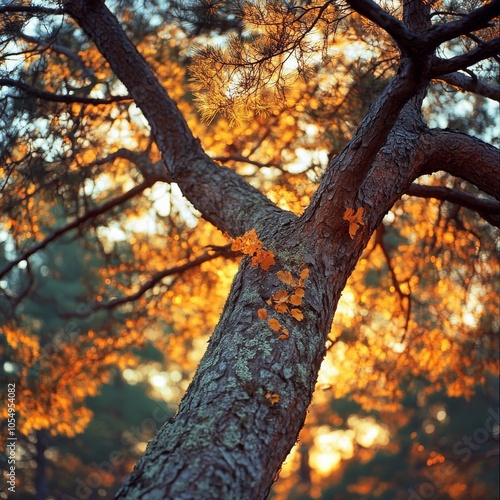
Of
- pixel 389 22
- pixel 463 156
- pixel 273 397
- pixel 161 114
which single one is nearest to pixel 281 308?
pixel 273 397

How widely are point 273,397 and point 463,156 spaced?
1.68 m

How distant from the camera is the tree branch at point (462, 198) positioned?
3.32 meters

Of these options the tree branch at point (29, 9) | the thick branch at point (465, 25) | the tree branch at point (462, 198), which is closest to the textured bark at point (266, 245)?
the thick branch at point (465, 25)

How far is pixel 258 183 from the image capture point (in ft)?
17.3

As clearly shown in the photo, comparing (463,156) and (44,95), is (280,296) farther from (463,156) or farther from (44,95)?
(44,95)

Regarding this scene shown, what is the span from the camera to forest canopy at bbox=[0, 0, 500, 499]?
243cm

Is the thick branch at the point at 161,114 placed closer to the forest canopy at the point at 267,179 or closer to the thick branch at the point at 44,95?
the forest canopy at the point at 267,179

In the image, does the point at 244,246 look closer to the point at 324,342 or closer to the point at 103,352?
the point at 324,342

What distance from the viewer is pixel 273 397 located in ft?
6.32

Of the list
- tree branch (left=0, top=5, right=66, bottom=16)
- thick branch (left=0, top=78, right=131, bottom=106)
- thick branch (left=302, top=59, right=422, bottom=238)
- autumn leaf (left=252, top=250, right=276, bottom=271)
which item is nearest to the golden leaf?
autumn leaf (left=252, top=250, right=276, bottom=271)

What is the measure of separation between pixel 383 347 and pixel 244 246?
342 centimetres

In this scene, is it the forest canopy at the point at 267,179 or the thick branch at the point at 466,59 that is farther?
the forest canopy at the point at 267,179

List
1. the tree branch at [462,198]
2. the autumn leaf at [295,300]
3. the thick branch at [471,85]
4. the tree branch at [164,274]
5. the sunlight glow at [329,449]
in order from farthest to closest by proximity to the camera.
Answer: the sunlight glow at [329,449] → the tree branch at [164,274] → the tree branch at [462,198] → the thick branch at [471,85] → the autumn leaf at [295,300]

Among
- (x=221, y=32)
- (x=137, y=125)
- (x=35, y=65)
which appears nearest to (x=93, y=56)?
(x=137, y=125)
